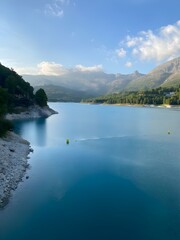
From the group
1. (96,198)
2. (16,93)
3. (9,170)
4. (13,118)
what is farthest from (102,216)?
(16,93)

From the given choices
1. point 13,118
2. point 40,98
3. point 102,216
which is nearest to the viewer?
point 102,216

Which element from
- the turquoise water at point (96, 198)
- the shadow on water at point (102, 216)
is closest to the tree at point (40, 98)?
the turquoise water at point (96, 198)

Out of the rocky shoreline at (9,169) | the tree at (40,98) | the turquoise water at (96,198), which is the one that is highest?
the tree at (40,98)

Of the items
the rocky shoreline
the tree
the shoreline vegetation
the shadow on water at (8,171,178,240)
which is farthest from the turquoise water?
the tree

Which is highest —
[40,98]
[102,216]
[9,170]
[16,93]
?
[16,93]

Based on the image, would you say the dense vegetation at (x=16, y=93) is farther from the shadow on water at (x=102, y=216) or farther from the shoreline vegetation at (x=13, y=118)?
the shadow on water at (x=102, y=216)

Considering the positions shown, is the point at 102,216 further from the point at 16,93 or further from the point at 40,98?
the point at 40,98

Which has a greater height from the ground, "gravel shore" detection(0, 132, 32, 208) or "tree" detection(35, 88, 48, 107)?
"tree" detection(35, 88, 48, 107)

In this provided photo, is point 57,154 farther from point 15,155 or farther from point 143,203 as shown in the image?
point 143,203

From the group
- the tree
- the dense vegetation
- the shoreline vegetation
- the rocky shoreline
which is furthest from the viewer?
the tree

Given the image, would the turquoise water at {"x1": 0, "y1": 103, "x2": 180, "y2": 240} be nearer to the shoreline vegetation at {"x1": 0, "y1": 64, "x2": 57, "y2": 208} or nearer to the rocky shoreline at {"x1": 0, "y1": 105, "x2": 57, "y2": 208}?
the rocky shoreline at {"x1": 0, "y1": 105, "x2": 57, "y2": 208}

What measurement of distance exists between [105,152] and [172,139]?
3116 cm

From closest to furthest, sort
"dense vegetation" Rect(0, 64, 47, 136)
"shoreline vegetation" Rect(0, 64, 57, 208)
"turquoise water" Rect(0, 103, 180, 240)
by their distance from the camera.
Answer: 1. "turquoise water" Rect(0, 103, 180, 240)
2. "shoreline vegetation" Rect(0, 64, 57, 208)
3. "dense vegetation" Rect(0, 64, 47, 136)

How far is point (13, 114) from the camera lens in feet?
415
